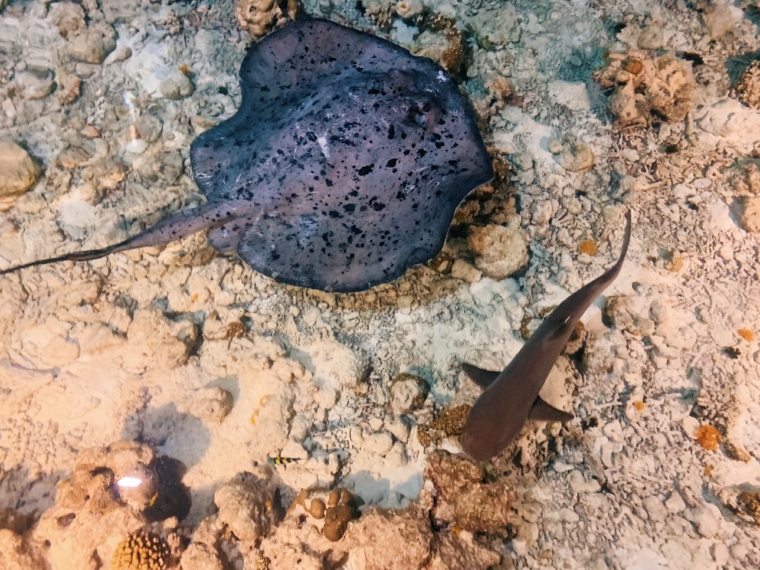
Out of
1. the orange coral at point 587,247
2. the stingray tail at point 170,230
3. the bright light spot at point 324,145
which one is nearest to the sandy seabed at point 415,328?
the orange coral at point 587,247

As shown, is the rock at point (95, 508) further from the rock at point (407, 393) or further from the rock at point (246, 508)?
the rock at point (407, 393)

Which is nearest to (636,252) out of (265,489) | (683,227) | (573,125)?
(683,227)

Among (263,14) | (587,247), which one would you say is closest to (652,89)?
(587,247)

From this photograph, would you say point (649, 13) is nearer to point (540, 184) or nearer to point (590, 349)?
point (540, 184)

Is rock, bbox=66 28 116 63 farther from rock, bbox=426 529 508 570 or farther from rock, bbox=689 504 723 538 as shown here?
rock, bbox=689 504 723 538

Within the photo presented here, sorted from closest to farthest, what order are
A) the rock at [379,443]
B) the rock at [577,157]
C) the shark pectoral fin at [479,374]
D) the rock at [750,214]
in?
the shark pectoral fin at [479,374]
the rock at [379,443]
the rock at [750,214]
the rock at [577,157]

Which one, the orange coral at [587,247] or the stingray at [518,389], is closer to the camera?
the stingray at [518,389]

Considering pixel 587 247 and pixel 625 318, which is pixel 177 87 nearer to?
pixel 587 247
